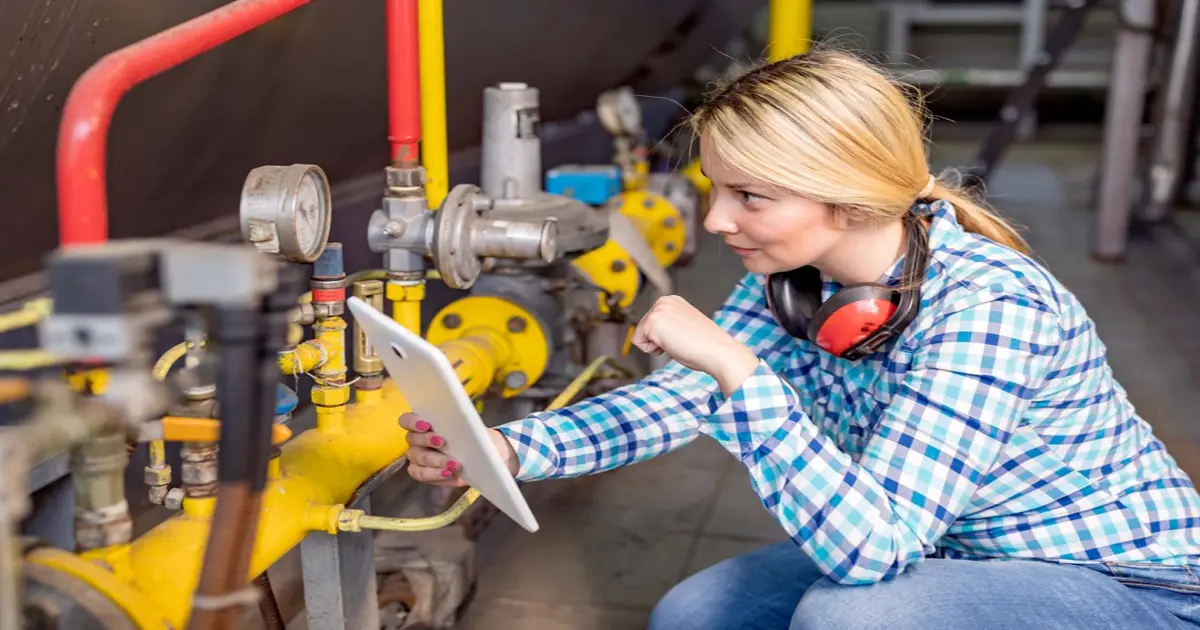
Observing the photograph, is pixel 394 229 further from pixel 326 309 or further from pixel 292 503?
pixel 292 503

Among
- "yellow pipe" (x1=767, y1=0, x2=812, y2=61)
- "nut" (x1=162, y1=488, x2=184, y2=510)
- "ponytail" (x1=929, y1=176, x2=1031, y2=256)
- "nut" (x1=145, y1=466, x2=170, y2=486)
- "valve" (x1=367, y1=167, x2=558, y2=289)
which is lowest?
"nut" (x1=162, y1=488, x2=184, y2=510)

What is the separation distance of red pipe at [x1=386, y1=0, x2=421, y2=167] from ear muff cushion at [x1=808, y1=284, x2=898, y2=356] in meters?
0.53

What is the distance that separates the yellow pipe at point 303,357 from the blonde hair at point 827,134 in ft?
1.46

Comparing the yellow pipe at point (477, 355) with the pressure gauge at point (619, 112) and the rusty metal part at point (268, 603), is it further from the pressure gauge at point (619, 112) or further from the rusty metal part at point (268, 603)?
the pressure gauge at point (619, 112)

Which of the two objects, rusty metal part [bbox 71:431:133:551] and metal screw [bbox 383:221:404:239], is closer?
rusty metal part [bbox 71:431:133:551]

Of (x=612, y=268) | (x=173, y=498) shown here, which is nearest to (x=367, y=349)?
(x=173, y=498)

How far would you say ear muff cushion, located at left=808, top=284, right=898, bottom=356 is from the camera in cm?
114

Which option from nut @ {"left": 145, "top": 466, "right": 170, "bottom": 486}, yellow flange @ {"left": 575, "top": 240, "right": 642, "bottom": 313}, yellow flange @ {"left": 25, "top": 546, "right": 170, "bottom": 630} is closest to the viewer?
yellow flange @ {"left": 25, "top": 546, "right": 170, "bottom": 630}

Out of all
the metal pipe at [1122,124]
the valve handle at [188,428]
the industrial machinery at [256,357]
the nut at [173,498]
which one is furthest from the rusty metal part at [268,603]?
the metal pipe at [1122,124]

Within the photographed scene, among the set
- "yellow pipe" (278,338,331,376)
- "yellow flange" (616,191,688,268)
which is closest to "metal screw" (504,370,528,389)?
"yellow pipe" (278,338,331,376)

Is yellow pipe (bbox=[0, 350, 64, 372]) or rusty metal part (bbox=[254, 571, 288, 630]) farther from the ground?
yellow pipe (bbox=[0, 350, 64, 372])

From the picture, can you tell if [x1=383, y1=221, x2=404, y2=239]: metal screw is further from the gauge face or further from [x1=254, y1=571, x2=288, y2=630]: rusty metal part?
[x1=254, y1=571, x2=288, y2=630]: rusty metal part

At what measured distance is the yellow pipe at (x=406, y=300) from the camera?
146 cm

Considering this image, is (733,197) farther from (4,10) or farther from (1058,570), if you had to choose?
(4,10)
